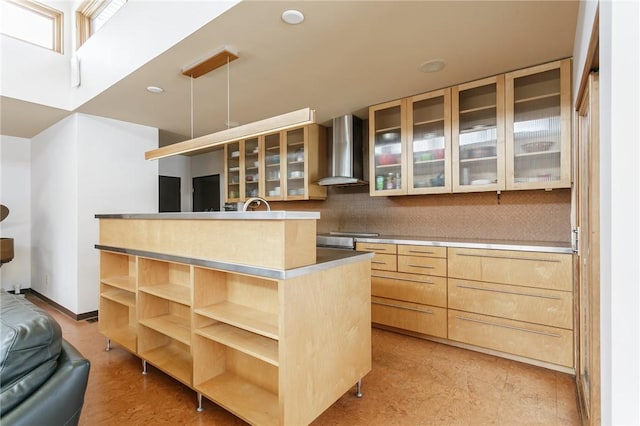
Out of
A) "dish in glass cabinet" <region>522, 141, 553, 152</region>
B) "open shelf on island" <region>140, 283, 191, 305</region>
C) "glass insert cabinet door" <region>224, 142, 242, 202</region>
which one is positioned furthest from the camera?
"glass insert cabinet door" <region>224, 142, 242, 202</region>

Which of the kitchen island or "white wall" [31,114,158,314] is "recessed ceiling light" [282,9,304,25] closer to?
the kitchen island

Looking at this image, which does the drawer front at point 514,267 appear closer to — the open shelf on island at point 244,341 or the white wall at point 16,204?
the open shelf on island at point 244,341

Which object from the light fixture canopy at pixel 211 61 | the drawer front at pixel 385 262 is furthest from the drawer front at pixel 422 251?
the light fixture canopy at pixel 211 61

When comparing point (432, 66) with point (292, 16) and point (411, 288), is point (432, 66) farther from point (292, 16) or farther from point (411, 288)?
point (411, 288)

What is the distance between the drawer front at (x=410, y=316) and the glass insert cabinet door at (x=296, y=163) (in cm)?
181

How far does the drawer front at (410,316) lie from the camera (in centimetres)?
290

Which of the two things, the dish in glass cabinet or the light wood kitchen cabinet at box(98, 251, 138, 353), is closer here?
the dish in glass cabinet

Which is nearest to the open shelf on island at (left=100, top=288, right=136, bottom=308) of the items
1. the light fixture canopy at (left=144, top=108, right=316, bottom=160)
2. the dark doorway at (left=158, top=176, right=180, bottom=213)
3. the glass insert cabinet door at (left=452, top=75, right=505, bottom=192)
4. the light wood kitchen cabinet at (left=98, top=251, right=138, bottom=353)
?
the light wood kitchen cabinet at (left=98, top=251, right=138, bottom=353)

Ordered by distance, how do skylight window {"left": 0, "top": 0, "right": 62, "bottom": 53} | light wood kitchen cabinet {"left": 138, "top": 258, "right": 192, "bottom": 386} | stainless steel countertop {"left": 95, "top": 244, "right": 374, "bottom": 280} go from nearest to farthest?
stainless steel countertop {"left": 95, "top": 244, "right": 374, "bottom": 280}, light wood kitchen cabinet {"left": 138, "top": 258, "right": 192, "bottom": 386}, skylight window {"left": 0, "top": 0, "right": 62, "bottom": 53}

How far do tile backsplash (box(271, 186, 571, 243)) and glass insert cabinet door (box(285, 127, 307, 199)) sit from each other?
417 mm

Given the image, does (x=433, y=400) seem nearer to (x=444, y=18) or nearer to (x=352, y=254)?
(x=352, y=254)

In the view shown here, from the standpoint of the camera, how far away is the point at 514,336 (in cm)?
254

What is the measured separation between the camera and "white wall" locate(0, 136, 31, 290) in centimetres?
466

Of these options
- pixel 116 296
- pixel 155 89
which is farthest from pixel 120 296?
pixel 155 89
